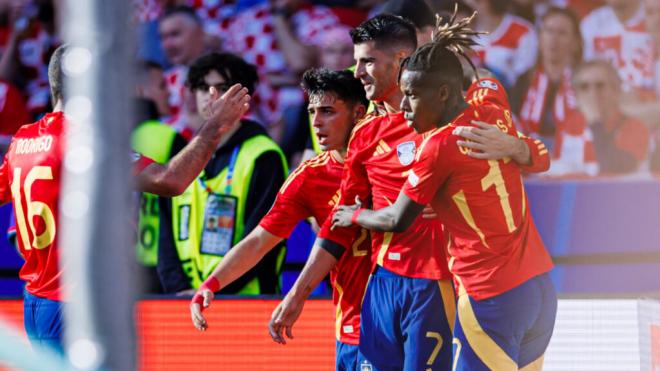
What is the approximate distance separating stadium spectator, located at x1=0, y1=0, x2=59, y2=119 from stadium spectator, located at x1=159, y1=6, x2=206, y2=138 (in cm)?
98

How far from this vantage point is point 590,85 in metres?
8.27

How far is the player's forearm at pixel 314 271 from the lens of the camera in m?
4.81

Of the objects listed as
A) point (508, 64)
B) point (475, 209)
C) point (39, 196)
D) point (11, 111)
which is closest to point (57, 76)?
point (39, 196)

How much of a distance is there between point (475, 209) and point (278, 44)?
15.5ft

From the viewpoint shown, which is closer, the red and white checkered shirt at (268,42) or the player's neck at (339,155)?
the player's neck at (339,155)

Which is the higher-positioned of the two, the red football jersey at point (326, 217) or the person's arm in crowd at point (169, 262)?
the red football jersey at point (326, 217)

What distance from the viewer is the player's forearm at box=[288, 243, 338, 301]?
4.81 meters

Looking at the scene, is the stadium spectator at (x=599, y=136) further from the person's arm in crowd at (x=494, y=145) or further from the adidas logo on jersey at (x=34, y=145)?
the adidas logo on jersey at (x=34, y=145)

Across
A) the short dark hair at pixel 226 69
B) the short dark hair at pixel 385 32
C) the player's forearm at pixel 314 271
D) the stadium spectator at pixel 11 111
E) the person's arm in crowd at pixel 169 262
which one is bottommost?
the person's arm in crowd at pixel 169 262

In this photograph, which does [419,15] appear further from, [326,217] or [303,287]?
[303,287]

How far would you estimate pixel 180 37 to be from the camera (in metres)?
8.72

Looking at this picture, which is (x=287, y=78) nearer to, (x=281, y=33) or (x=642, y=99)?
(x=281, y=33)

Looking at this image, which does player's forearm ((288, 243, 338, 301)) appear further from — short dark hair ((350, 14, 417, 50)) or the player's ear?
short dark hair ((350, 14, 417, 50))

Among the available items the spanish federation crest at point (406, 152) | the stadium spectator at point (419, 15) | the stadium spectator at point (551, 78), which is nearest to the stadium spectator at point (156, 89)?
the stadium spectator at point (551, 78)
